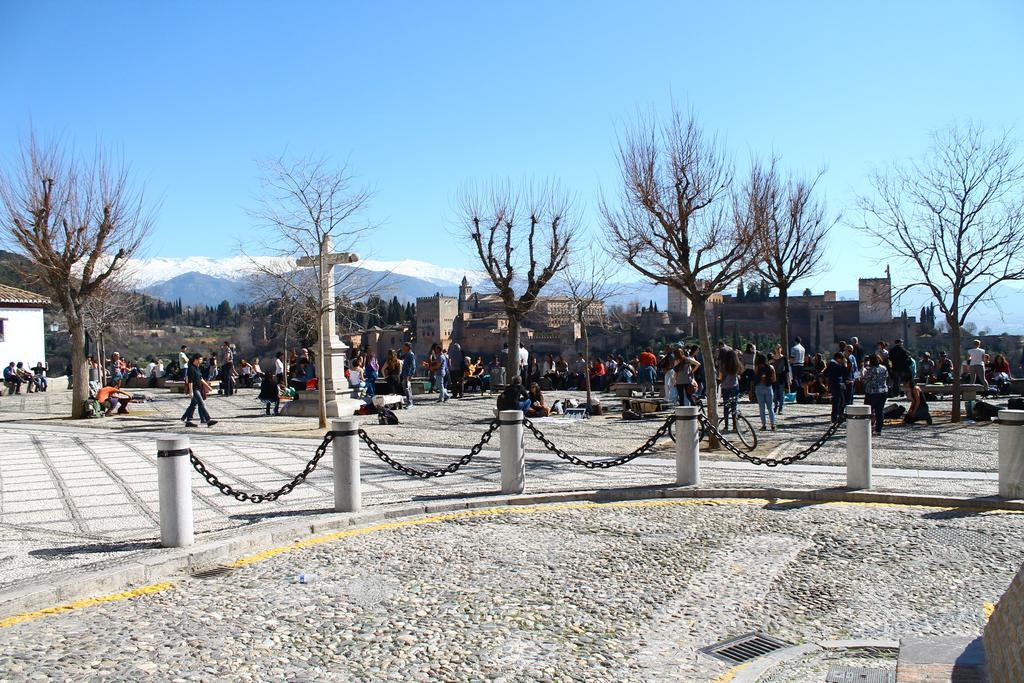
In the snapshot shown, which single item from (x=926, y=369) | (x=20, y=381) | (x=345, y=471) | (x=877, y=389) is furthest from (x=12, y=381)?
(x=926, y=369)

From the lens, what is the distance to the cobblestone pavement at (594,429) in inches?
509

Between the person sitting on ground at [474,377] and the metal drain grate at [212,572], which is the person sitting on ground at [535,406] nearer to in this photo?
the person sitting on ground at [474,377]

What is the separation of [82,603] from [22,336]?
41762 millimetres

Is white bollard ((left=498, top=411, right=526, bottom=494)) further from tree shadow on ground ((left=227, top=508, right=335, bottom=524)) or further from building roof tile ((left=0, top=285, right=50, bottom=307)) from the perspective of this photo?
building roof tile ((left=0, top=285, right=50, bottom=307))

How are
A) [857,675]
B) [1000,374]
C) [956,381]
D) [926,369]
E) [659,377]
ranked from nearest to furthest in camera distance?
[857,675] → [956,381] → [1000,374] → [926,369] → [659,377]

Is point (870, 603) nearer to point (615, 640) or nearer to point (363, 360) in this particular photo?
point (615, 640)

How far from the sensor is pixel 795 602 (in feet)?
19.6

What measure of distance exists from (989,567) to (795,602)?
5.93 ft

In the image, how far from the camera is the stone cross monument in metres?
19.0

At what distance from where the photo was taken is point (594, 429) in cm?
1700

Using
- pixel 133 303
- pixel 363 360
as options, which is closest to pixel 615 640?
pixel 363 360

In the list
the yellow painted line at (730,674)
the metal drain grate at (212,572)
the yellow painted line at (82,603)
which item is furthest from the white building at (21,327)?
the yellow painted line at (730,674)

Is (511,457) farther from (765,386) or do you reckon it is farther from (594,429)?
(765,386)

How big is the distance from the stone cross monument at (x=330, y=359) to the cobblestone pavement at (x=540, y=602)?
11372mm
